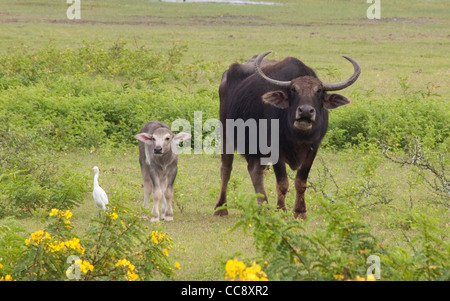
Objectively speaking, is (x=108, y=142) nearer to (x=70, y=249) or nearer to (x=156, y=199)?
(x=156, y=199)

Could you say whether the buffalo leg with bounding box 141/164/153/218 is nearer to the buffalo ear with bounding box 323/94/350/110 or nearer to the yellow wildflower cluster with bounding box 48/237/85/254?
the buffalo ear with bounding box 323/94/350/110

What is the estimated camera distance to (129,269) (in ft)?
15.8

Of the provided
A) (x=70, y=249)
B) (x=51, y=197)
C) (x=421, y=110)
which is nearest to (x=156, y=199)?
(x=51, y=197)

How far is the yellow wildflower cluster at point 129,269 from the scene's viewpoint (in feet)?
15.3

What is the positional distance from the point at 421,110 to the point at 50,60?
8.11 m

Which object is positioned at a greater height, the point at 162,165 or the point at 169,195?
the point at 162,165

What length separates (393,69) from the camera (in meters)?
18.5

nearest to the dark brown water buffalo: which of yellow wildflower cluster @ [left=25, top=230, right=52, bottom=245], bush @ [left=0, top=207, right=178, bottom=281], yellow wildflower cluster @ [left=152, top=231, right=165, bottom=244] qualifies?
yellow wildflower cluster @ [left=152, top=231, right=165, bottom=244]

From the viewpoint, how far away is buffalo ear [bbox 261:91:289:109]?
7379 mm

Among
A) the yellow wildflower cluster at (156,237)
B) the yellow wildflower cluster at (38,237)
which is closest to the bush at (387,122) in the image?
the yellow wildflower cluster at (156,237)

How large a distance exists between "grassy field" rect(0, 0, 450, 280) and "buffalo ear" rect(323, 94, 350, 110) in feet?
2.63

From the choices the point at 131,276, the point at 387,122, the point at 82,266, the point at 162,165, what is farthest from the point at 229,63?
the point at 82,266

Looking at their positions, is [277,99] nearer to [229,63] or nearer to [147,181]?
[147,181]

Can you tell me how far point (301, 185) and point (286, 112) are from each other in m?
0.71
